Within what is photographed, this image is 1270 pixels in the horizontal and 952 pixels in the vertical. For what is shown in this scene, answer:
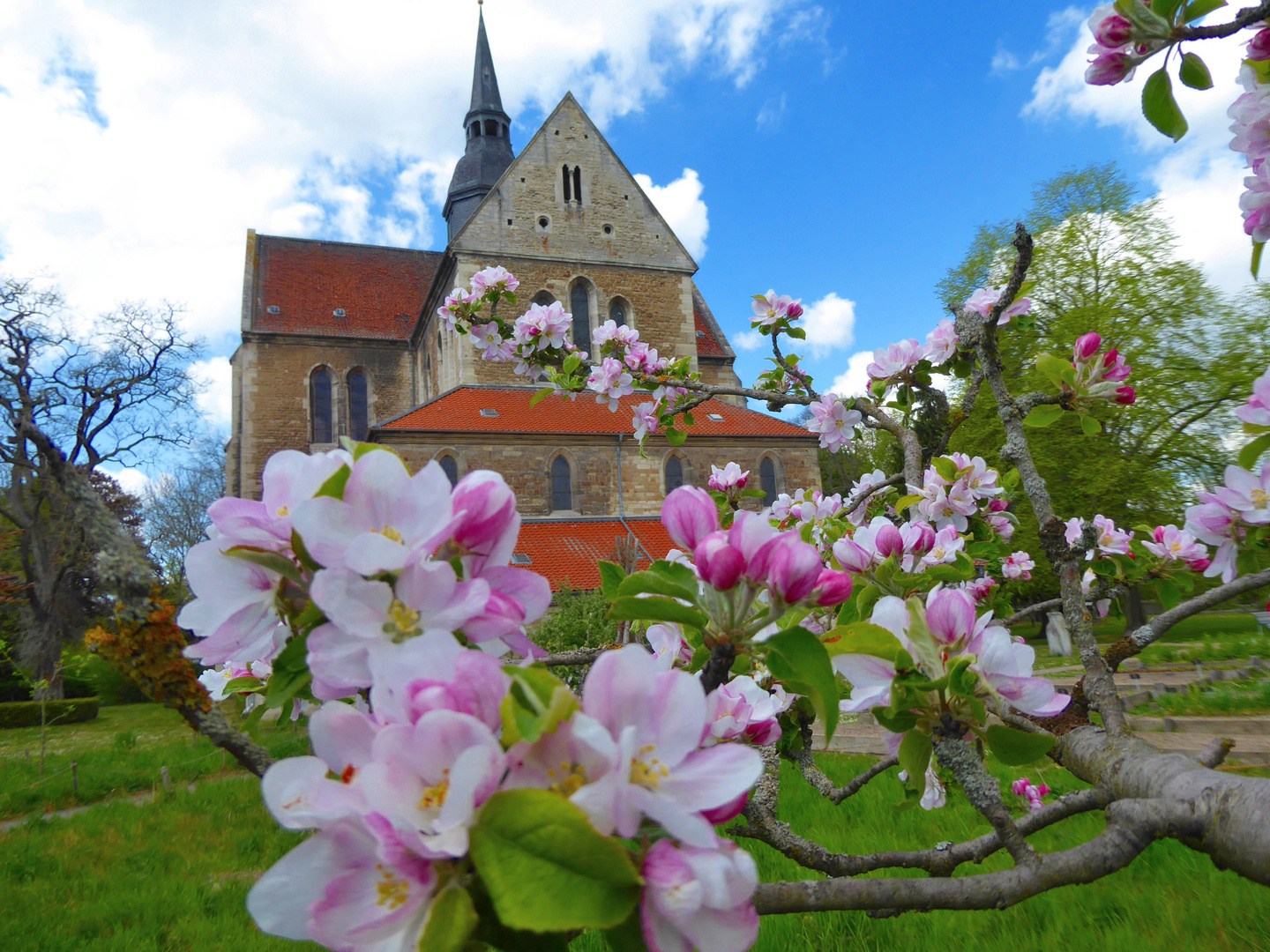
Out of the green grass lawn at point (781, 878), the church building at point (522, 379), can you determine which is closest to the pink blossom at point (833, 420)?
the green grass lawn at point (781, 878)

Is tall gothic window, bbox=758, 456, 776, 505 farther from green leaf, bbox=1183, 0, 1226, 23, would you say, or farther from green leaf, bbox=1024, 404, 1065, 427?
green leaf, bbox=1183, 0, 1226, 23

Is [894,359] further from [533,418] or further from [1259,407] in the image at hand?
[533,418]

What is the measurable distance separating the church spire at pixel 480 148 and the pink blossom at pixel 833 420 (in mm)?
27984

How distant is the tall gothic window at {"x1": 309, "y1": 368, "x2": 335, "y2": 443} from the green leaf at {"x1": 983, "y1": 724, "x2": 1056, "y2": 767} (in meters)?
25.1

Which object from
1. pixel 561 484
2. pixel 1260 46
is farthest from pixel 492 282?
pixel 561 484

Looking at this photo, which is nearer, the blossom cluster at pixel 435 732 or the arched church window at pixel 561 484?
the blossom cluster at pixel 435 732

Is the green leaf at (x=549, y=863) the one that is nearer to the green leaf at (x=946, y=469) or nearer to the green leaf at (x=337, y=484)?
the green leaf at (x=337, y=484)

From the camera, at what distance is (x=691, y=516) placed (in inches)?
33.2

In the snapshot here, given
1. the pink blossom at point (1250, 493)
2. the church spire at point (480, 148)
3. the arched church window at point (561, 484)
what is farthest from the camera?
the church spire at point (480, 148)

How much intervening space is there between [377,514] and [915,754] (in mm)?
737

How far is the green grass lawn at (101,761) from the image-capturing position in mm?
8094

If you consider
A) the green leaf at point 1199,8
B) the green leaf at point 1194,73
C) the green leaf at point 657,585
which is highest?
the green leaf at point 1199,8

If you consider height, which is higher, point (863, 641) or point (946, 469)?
point (946, 469)

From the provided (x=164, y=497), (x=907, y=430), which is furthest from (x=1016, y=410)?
(x=164, y=497)
